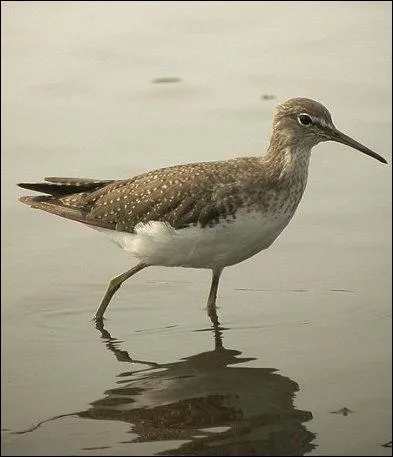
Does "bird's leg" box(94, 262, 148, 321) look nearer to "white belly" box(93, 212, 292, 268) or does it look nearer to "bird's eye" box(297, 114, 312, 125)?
"white belly" box(93, 212, 292, 268)

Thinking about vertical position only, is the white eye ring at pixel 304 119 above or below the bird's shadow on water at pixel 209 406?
above

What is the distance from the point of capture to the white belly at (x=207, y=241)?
10.0m

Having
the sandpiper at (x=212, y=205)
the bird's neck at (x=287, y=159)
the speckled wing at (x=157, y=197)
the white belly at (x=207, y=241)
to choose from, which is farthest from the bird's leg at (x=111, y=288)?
the bird's neck at (x=287, y=159)

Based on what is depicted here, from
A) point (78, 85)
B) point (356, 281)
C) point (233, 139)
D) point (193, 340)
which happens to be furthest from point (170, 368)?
point (78, 85)

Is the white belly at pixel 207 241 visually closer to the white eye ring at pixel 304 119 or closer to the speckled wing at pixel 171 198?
the speckled wing at pixel 171 198

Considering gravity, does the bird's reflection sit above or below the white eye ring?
below

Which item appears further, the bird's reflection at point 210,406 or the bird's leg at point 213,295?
the bird's leg at point 213,295

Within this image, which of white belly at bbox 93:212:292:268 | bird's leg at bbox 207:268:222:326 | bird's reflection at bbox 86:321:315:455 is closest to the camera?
bird's reflection at bbox 86:321:315:455

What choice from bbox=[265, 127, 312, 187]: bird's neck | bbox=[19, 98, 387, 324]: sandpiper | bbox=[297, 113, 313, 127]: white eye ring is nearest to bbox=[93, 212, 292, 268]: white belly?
bbox=[19, 98, 387, 324]: sandpiper

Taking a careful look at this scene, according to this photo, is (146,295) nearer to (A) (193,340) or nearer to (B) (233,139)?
(A) (193,340)

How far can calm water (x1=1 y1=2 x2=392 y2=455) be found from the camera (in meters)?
8.70

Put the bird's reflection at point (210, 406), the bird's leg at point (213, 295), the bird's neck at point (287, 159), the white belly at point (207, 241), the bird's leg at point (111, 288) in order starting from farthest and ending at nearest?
the bird's leg at point (111, 288), the bird's leg at point (213, 295), the bird's neck at point (287, 159), the white belly at point (207, 241), the bird's reflection at point (210, 406)

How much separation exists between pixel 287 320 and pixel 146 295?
135 centimetres

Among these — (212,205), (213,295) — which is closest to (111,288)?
(213,295)
